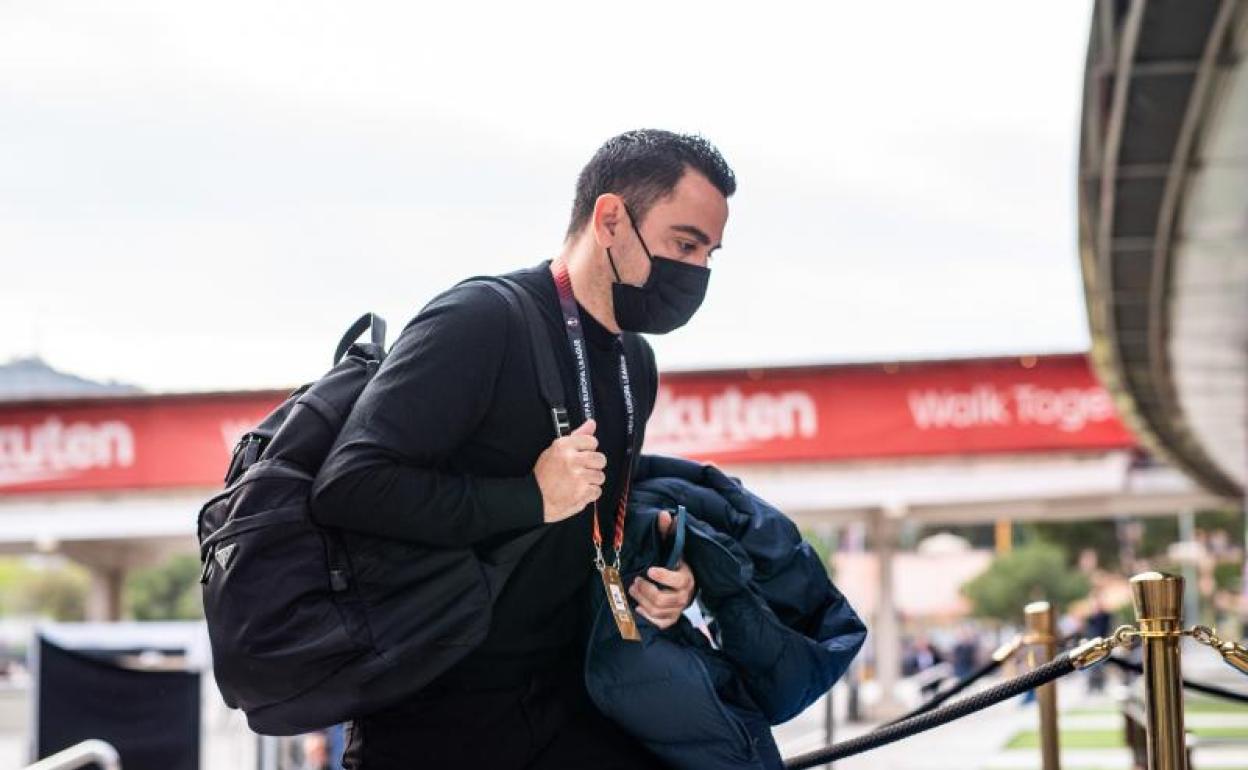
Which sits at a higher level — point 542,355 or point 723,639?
point 542,355

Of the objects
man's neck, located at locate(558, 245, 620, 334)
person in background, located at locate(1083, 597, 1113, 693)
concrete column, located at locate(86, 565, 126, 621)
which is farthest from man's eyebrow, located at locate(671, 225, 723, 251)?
person in background, located at locate(1083, 597, 1113, 693)

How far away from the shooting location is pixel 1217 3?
8828 mm

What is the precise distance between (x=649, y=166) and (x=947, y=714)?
161cm

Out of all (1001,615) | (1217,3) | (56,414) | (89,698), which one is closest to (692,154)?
(1217,3)

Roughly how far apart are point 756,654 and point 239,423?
70.2 feet

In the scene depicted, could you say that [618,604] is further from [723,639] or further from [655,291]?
A: [655,291]

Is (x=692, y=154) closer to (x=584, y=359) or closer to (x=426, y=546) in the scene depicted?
(x=584, y=359)

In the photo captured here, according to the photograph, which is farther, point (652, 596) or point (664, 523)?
point (664, 523)

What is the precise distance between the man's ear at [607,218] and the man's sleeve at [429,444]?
0.29 metres

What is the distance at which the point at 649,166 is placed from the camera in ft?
9.81

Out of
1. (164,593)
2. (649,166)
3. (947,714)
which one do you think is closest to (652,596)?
(649,166)

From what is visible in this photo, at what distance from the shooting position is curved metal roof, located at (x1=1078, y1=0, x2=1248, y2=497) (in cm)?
931

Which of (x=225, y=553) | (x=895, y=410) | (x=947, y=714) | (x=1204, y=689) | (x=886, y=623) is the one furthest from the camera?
(x=886, y=623)

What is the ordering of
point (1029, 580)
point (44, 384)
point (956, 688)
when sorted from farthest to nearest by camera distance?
1. point (1029, 580)
2. point (44, 384)
3. point (956, 688)
